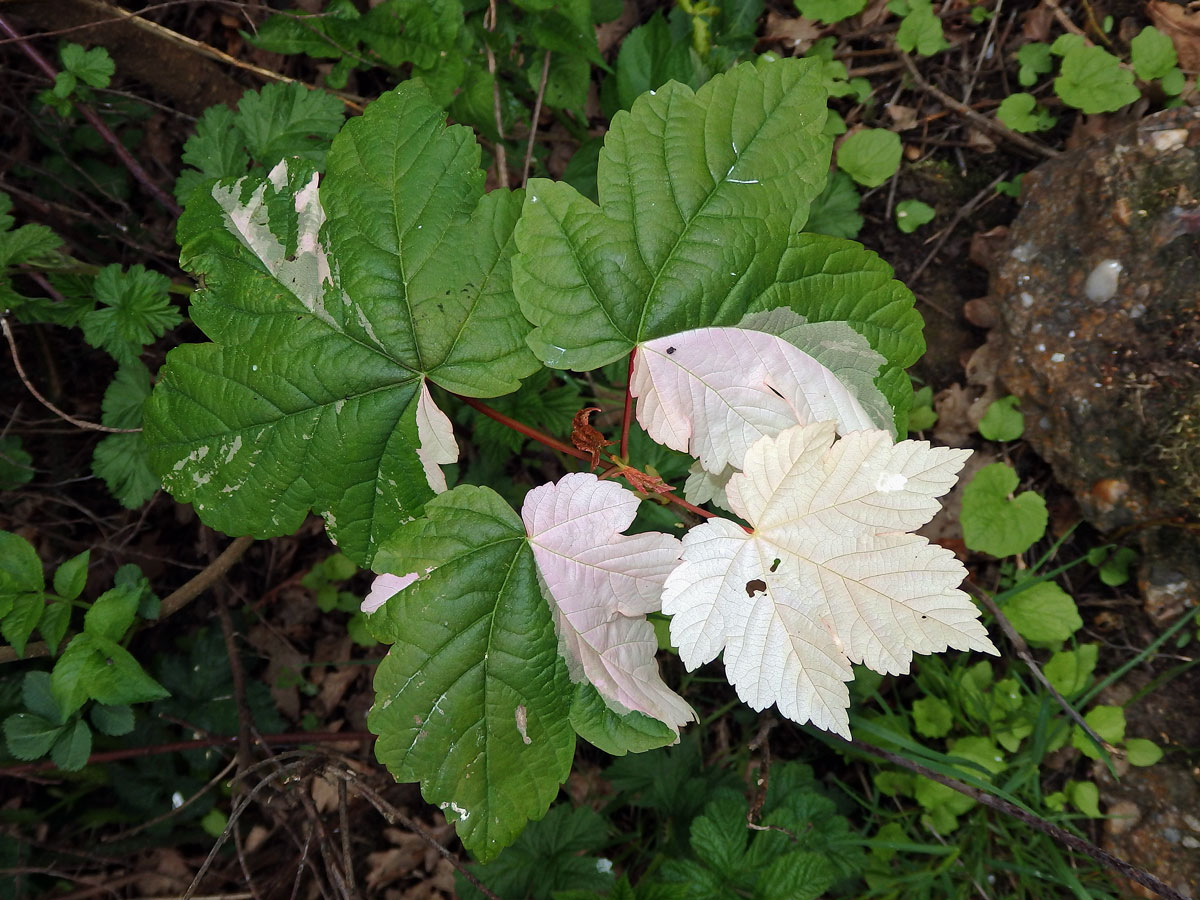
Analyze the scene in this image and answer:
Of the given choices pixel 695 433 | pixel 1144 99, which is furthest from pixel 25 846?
pixel 1144 99

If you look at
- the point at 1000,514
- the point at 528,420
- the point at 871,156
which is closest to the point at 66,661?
the point at 528,420

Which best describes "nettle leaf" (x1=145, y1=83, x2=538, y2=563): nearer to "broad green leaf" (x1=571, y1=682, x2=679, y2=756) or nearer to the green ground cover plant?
the green ground cover plant

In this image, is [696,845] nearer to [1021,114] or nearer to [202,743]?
[202,743]

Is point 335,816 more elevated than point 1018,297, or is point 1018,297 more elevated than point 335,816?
point 1018,297

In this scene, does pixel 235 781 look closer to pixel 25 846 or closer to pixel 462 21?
pixel 25 846

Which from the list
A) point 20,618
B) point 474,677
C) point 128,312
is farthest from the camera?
point 128,312
